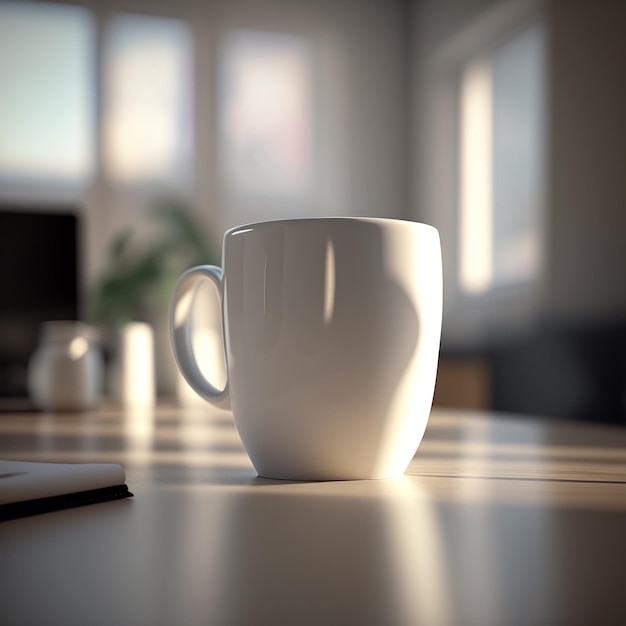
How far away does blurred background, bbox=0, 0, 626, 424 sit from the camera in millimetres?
3287

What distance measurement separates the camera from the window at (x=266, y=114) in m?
4.39

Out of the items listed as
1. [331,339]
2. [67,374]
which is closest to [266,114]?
[67,374]

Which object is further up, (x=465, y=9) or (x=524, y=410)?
(x=465, y=9)

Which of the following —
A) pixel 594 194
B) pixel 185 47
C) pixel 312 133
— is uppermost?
pixel 185 47

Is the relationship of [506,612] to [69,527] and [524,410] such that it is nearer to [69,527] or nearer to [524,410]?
[69,527]

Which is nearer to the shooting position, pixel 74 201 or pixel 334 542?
Result: pixel 334 542

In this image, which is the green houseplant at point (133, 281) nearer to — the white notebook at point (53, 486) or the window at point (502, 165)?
the window at point (502, 165)

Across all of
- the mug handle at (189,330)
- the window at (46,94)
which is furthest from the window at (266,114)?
the mug handle at (189,330)

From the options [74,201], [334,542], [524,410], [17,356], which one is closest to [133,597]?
[334,542]

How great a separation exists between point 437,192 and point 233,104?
1159 mm

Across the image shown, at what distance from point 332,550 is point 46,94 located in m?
4.11

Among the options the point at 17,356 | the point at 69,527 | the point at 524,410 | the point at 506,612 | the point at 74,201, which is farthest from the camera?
the point at 74,201

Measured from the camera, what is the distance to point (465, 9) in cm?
421

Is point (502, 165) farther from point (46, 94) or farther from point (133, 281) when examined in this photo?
point (46, 94)
